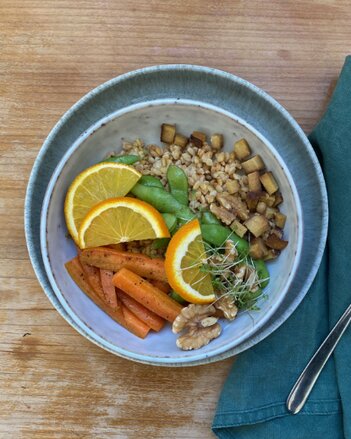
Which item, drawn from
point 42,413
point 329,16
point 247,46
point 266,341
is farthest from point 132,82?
point 42,413

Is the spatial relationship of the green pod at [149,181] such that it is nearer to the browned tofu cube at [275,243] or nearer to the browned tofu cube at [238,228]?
the browned tofu cube at [238,228]

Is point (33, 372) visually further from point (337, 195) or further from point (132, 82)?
point (337, 195)

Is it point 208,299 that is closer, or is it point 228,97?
point 208,299

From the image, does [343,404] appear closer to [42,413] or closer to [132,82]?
[42,413]

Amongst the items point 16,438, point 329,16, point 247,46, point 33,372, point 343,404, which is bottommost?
point 16,438

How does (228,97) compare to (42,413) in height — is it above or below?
above

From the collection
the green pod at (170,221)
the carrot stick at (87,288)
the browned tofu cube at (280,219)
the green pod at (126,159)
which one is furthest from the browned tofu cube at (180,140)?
the carrot stick at (87,288)

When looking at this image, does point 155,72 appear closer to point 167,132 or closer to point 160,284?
point 167,132
